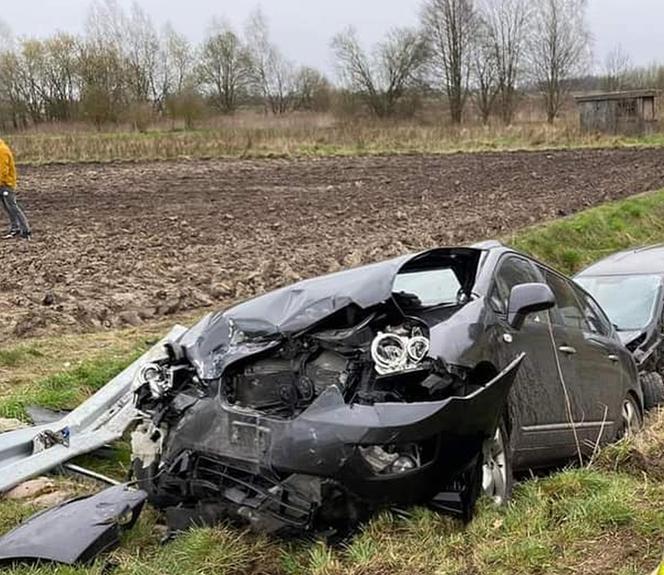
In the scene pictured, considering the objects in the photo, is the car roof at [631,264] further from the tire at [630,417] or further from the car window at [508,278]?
the car window at [508,278]

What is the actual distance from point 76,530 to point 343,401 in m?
1.44

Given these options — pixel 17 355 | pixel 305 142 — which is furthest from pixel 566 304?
pixel 305 142

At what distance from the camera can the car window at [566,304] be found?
20.2 ft

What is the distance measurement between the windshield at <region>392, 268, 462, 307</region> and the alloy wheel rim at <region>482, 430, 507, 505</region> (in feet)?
2.58

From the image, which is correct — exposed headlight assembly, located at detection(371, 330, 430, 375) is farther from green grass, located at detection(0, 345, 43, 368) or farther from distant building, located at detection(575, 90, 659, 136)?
distant building, located at detection(575, 90, 659, 136)

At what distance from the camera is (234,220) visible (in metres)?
18.1

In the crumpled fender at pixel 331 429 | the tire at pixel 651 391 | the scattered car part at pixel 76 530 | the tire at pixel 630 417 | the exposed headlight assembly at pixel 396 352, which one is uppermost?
the exposed headlight assembly at pixel 396 352

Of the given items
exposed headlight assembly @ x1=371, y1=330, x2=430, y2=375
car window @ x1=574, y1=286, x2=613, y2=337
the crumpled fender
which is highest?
exposed headlight assembly @ x1=371, y1=330, x2=430, y2=375

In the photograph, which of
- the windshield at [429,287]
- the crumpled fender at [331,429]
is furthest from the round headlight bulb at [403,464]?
the windshield at [429,287]

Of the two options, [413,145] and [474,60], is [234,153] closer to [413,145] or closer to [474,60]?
[413,145]

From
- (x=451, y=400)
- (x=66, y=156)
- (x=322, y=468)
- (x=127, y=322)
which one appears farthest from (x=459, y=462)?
(x=66, y=156)

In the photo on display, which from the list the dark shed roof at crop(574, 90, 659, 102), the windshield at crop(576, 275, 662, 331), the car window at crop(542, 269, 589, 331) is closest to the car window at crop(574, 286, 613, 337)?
the car window at crop(542, 269, 589, 331)

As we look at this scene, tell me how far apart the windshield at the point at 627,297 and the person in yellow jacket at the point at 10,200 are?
10015mm

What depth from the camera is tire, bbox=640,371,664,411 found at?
857cm
